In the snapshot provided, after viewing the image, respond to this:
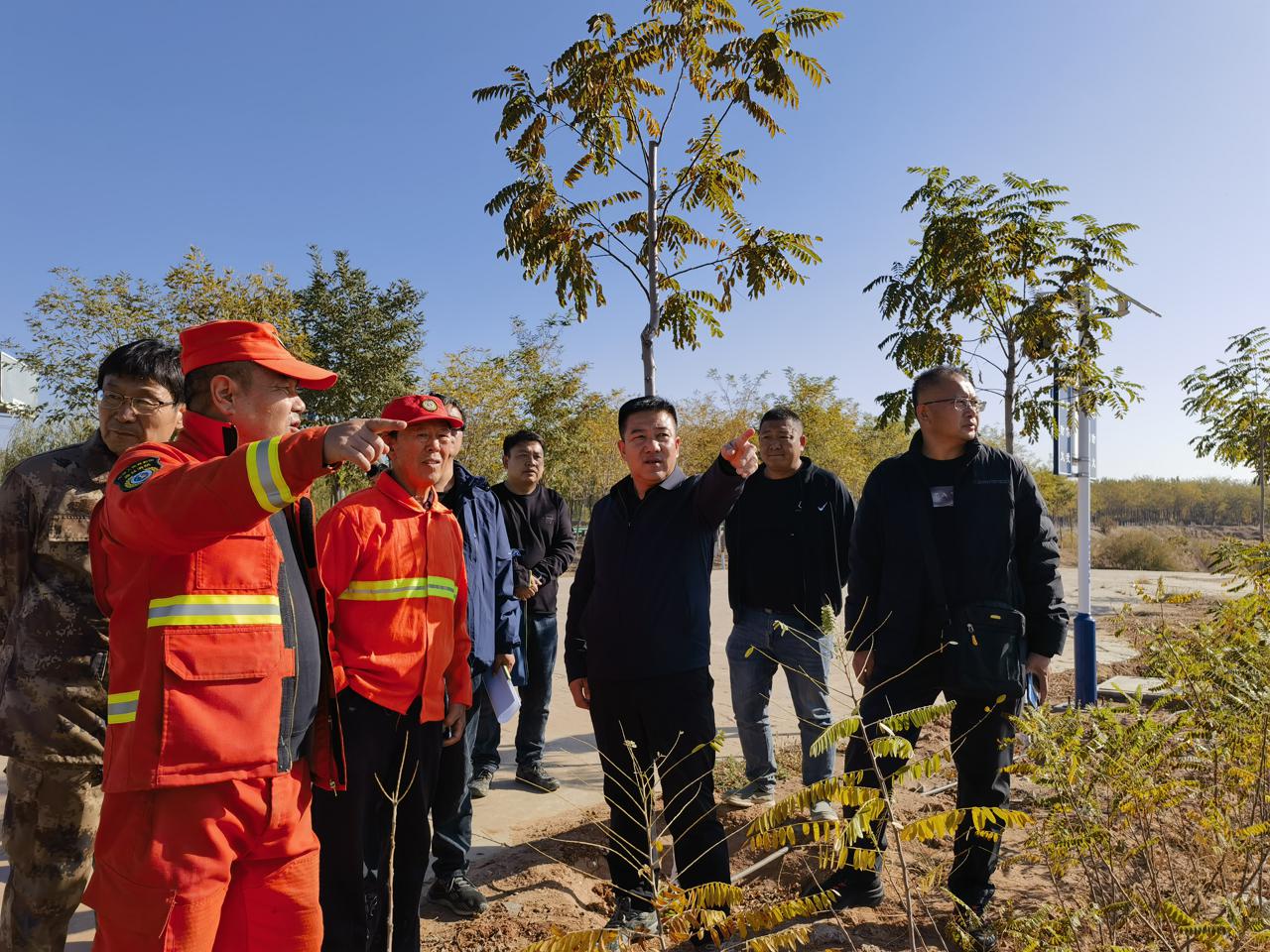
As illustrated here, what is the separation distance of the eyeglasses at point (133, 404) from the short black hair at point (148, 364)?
62 mm

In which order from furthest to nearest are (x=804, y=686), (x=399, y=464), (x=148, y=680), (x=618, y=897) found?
(x=804, y=686) < (x=618, y=897) < (x=399, y=464) < (x=148, y=680)

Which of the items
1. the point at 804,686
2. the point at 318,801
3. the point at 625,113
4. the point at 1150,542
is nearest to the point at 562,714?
the point at 804,686

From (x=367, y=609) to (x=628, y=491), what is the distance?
120 centimetres

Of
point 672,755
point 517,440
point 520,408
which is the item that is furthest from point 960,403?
point 520,408

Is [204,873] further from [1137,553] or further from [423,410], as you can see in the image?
[1137,553]

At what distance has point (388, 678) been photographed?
2691 mm

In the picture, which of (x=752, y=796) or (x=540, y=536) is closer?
(x=752, y=796)

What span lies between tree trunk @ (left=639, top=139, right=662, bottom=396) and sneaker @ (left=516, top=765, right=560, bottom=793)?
2.63 meters

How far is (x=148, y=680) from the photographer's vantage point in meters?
1.71

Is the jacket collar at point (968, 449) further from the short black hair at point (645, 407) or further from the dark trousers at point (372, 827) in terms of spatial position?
the dark trousers at point (372, 827)

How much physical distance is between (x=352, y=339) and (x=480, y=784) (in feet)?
68.9

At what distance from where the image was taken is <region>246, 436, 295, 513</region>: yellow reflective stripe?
5.06ft

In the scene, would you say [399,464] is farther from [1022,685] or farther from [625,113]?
[625,113]

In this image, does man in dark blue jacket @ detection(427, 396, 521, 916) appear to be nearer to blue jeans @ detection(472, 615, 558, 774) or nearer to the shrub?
blue jeans @ detection(472, 615, 558, 774)
